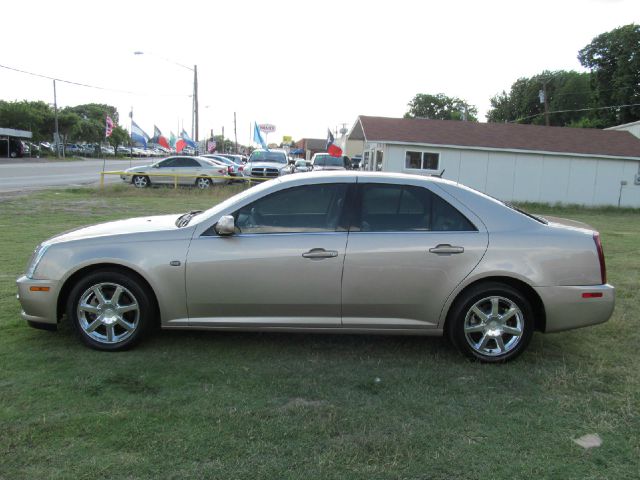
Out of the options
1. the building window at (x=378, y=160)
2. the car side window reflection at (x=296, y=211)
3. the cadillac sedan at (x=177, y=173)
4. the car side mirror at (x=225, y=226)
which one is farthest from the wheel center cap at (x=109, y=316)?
the building window at (x=378, y=160)

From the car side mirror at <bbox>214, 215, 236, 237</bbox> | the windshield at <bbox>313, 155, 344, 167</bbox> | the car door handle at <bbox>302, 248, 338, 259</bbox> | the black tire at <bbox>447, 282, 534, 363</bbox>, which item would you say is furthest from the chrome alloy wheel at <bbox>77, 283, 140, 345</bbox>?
the windshield at <bbox>313, 155, 344, 167</bbox>

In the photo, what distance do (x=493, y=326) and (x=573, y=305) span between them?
2.15 ft

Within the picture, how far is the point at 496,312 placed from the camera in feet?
14.6

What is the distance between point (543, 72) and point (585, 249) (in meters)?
73.8

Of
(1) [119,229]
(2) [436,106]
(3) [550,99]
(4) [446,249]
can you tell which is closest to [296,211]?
(4) [446,249]

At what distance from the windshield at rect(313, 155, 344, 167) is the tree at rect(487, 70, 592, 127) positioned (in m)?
42.9

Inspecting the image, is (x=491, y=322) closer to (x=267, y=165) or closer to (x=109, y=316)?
(x=109, y=316)

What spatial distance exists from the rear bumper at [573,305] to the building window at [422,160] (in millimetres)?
18484

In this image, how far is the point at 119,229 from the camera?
4.80 metres

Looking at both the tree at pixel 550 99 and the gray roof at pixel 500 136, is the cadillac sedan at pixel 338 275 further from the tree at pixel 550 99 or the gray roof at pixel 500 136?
the tree at pixel 550 99

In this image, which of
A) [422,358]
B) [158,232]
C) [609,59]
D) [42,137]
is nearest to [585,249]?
[422,358]

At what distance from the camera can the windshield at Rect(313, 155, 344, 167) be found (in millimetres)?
26094

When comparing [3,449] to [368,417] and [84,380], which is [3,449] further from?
[368,417]

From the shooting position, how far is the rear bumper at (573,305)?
443cm
